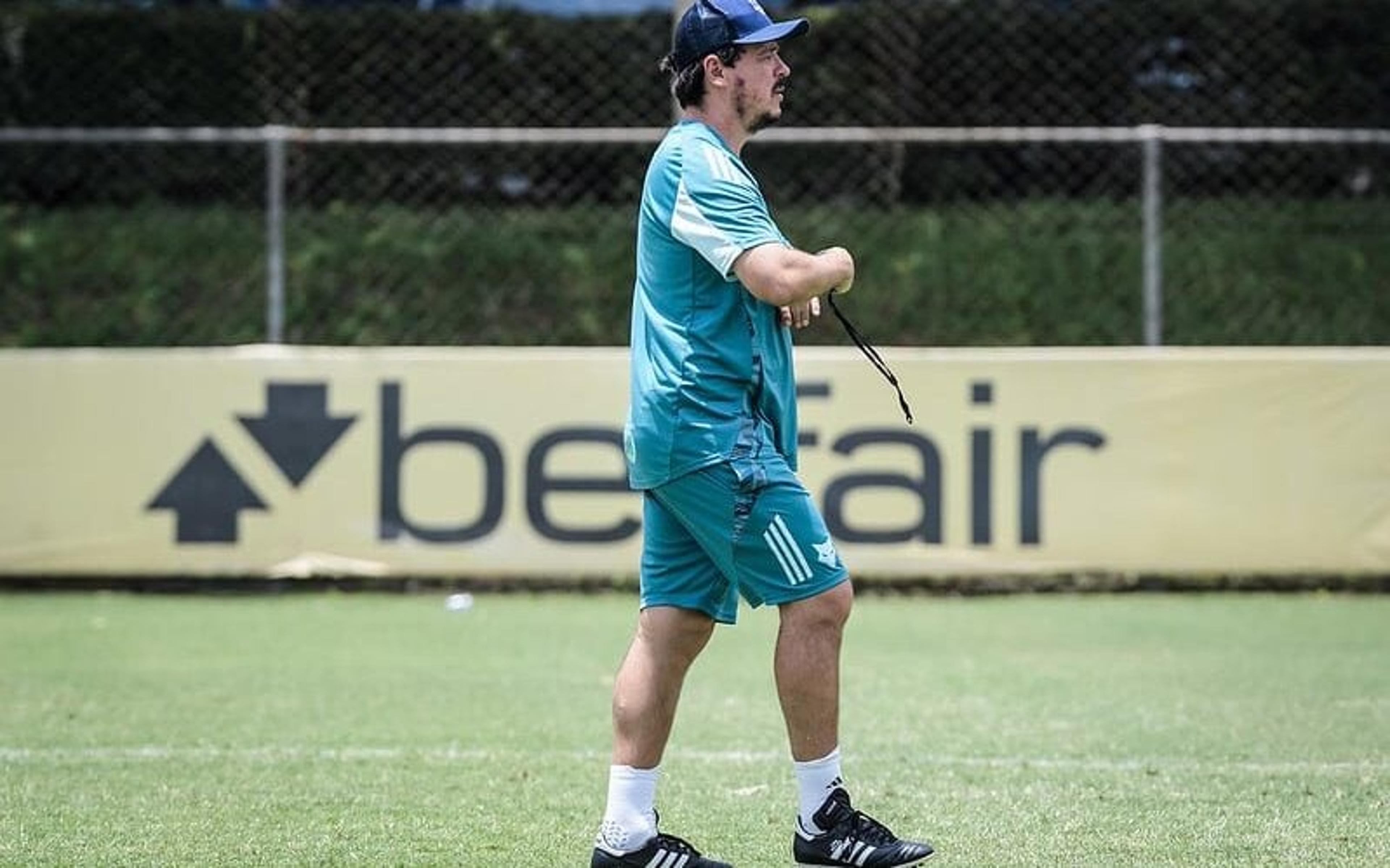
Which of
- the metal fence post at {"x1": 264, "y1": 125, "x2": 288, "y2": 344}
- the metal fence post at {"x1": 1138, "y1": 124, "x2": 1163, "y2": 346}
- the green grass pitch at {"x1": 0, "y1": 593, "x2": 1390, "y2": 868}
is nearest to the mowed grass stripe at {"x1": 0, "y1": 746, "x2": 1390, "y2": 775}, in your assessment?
the green grass pitch at {"x1": 0, "y1": 593, "x2": 1390, "y2": 868}

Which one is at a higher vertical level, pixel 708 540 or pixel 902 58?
pixel 902 58

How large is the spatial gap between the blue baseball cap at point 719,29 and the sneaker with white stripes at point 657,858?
1.89m

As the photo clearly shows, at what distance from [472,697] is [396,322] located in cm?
476

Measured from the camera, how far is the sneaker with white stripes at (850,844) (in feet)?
16.9

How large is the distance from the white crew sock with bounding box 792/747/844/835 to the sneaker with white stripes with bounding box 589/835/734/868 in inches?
9.1

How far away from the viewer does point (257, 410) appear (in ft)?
38.6

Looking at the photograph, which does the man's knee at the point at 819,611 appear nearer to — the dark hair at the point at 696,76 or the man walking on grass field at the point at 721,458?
the man walking on grass field at the point at 721,458

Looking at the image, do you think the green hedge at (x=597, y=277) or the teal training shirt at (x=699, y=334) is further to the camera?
the green hedge at (x=597, y=277)

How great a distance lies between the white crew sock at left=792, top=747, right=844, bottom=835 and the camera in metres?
5.21

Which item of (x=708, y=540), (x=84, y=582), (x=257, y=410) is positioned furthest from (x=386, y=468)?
(x=708, y=540)

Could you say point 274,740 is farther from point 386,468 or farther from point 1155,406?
point 1155,406

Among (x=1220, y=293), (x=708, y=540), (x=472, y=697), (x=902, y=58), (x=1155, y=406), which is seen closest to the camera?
(x=708, y=540)

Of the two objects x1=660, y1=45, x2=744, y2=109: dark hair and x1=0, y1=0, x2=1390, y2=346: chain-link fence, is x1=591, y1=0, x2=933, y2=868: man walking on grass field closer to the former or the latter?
x1=660, y1=45, x2=744, y2=109: dark hair

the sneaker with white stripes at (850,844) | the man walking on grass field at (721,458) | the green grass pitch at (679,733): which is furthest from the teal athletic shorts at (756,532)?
the green grass pitch at (679,733)
